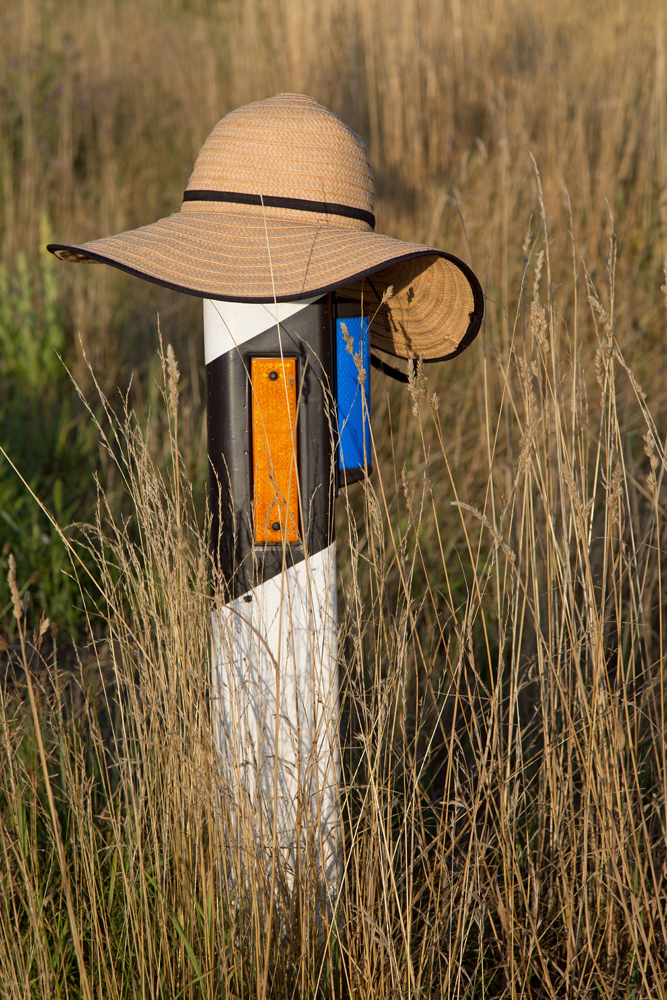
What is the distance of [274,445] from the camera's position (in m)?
1.26

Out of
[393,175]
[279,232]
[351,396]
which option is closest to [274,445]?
[351,396]

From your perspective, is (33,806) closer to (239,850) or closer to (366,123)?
(239,850)

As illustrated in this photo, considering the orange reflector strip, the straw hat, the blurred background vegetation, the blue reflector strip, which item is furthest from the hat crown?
the blurred background vegetation

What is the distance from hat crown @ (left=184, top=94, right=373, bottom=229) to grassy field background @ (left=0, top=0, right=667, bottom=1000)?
0.32m

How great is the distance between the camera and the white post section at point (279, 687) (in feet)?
3.93

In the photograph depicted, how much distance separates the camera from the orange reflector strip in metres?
1.25

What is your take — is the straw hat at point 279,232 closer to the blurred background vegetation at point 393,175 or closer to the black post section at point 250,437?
the black post section at point 250,437

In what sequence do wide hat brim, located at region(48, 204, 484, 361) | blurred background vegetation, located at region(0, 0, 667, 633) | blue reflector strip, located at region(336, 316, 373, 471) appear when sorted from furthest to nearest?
blurred background vegetation, located at region(0, 0, 667, 633), blue reflector strip, located at region(336, 316, 373, 471), wide hat brim, located at region(48, 204, 484, 361)

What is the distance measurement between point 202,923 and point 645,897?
67cm

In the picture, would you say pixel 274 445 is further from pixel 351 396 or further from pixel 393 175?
pixel 393 175

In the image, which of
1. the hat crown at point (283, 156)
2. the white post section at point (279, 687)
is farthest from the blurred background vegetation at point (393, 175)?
the hat crown at point (283, 156)

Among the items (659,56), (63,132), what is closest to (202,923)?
(659,56)

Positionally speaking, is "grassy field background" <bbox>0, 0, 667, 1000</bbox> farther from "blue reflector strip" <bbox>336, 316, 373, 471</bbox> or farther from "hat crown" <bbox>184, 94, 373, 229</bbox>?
"hat crown" <bbox>184, 94, 373, 229</bbox>

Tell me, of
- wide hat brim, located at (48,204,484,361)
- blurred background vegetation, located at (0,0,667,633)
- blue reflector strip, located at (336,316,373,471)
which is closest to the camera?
wide hat brim, located at (48,204,484,361)
